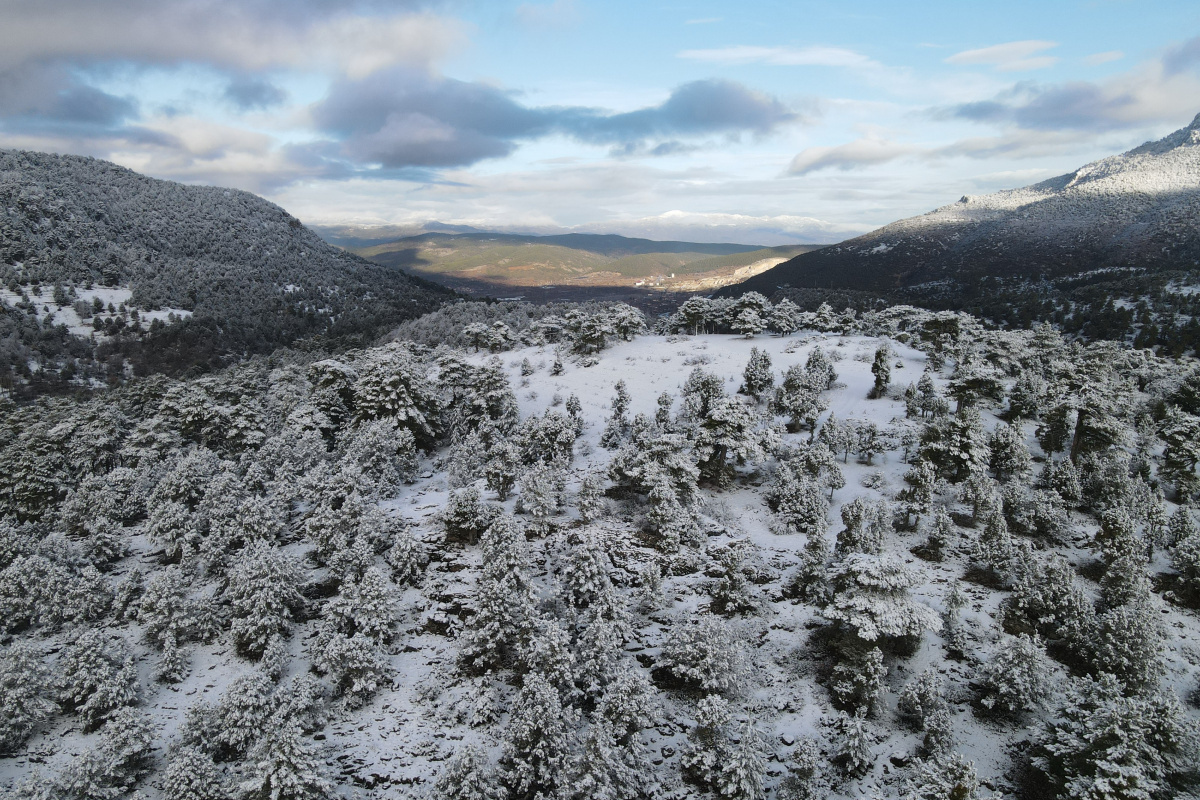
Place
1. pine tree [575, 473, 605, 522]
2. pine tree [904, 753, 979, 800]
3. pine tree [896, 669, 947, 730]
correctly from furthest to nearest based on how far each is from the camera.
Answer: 1. pine tree [575, 473, 605, 522]
2. pine tree [896, 669, 947, 730]
3. pine tree [904, 753, 979, 800]

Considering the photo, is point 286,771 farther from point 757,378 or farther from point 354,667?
point 757,378

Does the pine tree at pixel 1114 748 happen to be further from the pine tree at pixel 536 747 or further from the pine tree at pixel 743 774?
the pine tree at pixel 536 747

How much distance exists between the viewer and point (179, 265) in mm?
144500

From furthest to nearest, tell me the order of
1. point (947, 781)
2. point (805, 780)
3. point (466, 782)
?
1. point (805, 780)
2. point (466, 782)
3. point (947, 781)

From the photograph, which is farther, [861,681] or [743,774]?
[861,681]

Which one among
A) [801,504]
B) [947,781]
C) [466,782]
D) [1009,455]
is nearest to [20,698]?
[466,782]

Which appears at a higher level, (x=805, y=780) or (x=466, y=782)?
(x=466, y=782)

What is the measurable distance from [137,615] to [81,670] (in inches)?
188

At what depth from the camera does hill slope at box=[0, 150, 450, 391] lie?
113 m

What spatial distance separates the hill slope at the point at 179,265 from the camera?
372 ft

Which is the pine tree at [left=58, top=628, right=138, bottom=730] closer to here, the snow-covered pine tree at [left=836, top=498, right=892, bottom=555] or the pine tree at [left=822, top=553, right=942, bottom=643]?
the pine tree at [left=822, top=553, right=942, bottom=643]

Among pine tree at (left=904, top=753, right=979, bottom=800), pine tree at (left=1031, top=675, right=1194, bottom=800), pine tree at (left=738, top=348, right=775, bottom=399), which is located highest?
pine tree at (left=738, top=348, right=775, bottom=399)

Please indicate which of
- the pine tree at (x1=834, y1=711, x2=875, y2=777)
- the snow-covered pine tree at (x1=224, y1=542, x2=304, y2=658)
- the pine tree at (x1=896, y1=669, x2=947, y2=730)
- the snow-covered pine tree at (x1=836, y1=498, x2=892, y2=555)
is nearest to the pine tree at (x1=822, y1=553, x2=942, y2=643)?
the pine tree at (x1=896, y1=669, x2=947, y2=730)

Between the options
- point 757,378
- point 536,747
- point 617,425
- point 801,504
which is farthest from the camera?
point 757,378
